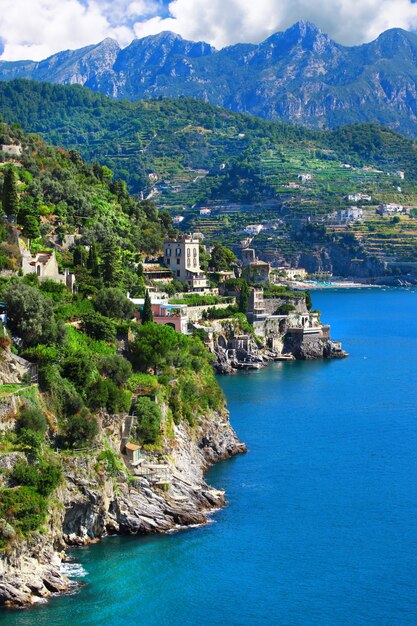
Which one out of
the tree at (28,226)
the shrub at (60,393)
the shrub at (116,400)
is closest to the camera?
the shrub at (60,393)

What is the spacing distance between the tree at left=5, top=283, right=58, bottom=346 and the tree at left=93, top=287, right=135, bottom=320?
8.06 meters

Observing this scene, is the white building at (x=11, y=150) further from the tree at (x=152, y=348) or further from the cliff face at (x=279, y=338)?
the tree at (x=152, y=348)

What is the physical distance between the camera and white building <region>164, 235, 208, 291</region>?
240 ft

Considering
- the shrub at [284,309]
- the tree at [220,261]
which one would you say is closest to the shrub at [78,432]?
the shrub at [284,309]

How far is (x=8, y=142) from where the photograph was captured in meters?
71.8

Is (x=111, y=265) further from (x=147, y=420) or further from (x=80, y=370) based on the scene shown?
(x=147, y=420)

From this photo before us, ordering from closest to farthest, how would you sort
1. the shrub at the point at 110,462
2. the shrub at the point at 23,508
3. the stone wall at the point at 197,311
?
the shrub at the point at 23,508
the shrub at the point at 110,462
the stone wall at the point at 197,311

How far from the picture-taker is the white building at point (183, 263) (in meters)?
73.2

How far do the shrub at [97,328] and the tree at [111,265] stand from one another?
13460 mm

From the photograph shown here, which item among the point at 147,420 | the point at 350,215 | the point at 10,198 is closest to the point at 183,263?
the point at 10,198

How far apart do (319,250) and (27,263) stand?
142298 mm

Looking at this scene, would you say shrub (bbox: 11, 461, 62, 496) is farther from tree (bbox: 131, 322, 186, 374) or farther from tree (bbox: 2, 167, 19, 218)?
tree (bbox: 2, 167, 19, 218)

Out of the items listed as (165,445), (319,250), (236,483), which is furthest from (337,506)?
(319,250)

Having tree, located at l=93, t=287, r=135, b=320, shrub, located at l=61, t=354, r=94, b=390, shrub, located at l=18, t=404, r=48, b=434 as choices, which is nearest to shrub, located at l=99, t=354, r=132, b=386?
shrub, located at l=61, t=354, r=94, b=390
